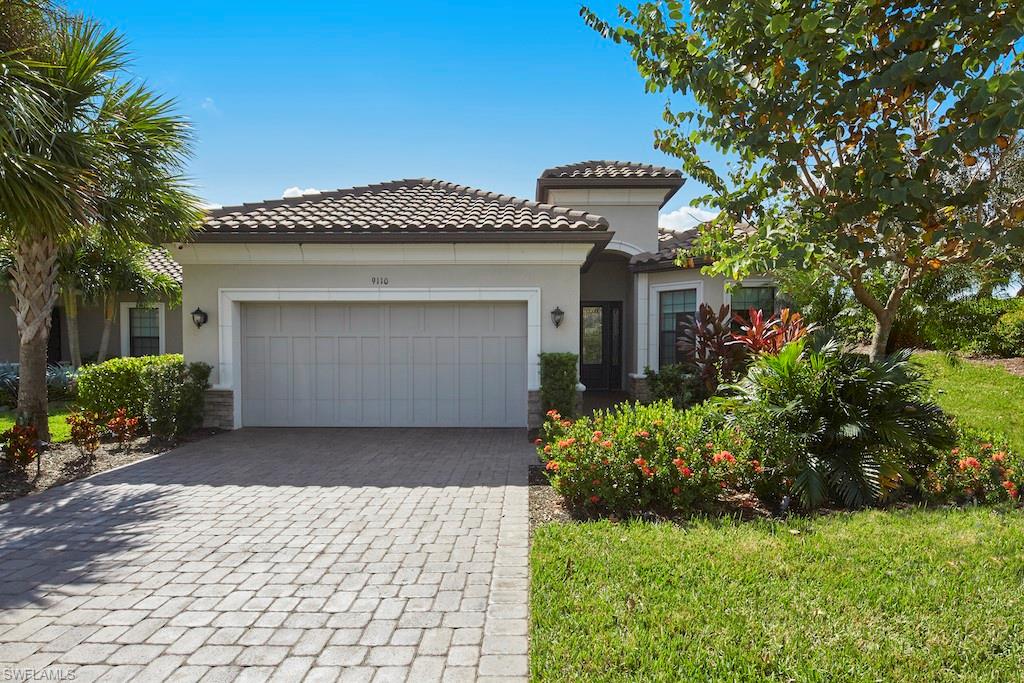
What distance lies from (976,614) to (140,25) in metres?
11.1

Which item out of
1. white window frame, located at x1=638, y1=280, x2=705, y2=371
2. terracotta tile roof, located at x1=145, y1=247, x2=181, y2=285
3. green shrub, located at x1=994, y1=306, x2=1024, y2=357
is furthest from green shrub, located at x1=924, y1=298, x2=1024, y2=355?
terracotta tile roof, located at x1=145, y1=247, x2=181, y2=285

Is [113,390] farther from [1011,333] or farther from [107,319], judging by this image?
[1011,333]

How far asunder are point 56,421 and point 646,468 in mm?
11341

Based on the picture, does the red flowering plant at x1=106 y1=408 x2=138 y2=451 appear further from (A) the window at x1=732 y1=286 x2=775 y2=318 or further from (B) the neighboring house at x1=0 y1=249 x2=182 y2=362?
(A) the window at x1=732 y1=286 x2=775 y2=318

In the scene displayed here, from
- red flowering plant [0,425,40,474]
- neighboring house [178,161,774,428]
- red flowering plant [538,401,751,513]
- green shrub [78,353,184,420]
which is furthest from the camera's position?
neighboring house [178,161,774,428]

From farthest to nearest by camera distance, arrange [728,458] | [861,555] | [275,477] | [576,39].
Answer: [576,39] < [275,477] < [728,458] < [861,555]

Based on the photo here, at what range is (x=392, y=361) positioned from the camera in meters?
10.1

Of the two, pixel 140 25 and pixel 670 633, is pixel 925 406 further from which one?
pixel 140 25

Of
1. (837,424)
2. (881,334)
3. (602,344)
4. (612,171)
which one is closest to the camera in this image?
(837,424)

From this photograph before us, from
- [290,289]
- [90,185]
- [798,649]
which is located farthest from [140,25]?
[798,649]

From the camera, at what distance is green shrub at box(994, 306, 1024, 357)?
1148cm

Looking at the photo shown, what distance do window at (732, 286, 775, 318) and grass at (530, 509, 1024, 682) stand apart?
7440 mm

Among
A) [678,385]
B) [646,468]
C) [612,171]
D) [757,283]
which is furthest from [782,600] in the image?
[612,171]

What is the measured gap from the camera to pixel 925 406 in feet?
19.8
